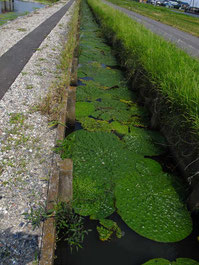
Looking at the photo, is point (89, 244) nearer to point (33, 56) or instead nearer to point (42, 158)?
point (42, 158)

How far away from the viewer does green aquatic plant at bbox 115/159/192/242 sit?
201cm

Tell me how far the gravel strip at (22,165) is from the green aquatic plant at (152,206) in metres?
0.80

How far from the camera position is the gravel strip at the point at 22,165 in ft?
5.23

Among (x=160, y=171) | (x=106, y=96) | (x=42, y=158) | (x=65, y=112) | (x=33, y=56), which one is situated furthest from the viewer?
(x=33, y=56)

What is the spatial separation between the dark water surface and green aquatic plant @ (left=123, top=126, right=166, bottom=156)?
117 centimetres

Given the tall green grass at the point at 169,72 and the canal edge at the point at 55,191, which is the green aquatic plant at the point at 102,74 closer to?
the tall green grass at the point at 169,72

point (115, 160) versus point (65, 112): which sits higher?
point (65, 112)

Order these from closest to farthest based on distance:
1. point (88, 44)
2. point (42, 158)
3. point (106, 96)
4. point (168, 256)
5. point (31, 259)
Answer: point (31, 259) < point (168, 256) < point (42, 158) < point (106, 96) < point (88, 44)

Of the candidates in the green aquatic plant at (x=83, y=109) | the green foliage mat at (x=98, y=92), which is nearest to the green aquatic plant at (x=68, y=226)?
the green aquatic plant at (x=83, y=109)

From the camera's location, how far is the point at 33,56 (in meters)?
5.48

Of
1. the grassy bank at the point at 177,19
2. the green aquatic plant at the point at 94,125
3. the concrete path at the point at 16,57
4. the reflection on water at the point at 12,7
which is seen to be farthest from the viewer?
the reflection on water at the point at 12,7

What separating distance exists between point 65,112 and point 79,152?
2.11ft

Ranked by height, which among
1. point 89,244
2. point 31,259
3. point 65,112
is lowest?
point 89,244

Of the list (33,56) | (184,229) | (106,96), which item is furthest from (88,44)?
(184,229)
